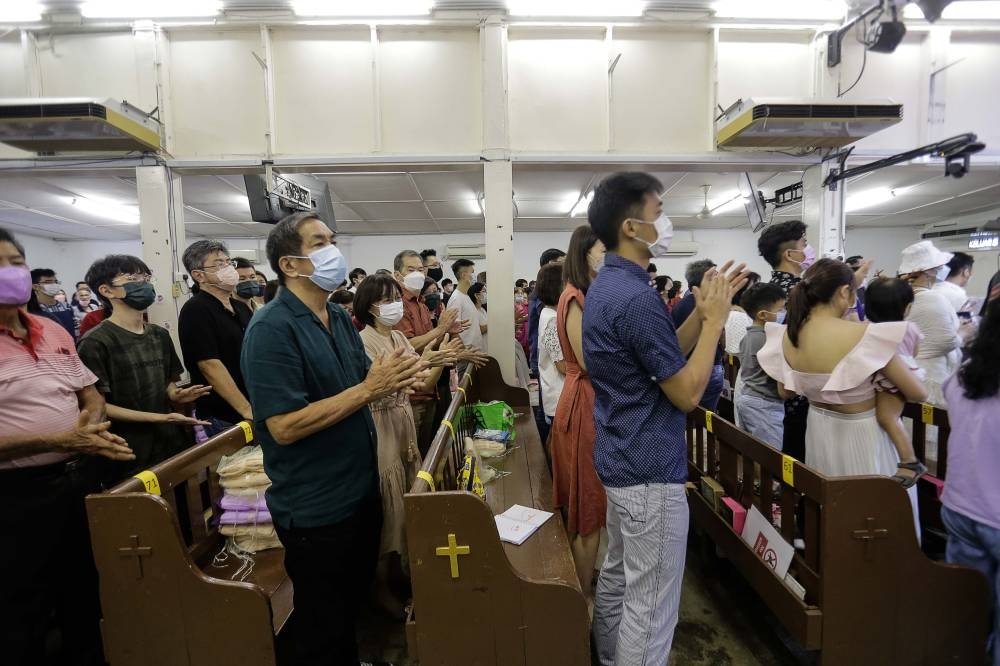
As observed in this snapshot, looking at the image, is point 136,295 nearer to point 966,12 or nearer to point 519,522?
point 519,522

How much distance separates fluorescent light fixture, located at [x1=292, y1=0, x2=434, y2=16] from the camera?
437cm

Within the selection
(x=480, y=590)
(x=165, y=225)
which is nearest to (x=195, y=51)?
(x=165, y=225)

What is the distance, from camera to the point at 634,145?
15.7 ft

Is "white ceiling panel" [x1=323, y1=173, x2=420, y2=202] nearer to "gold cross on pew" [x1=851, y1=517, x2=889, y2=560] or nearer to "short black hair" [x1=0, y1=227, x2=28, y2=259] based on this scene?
"short black hair" [x1=0, y1=227, x2=28, y2=259]

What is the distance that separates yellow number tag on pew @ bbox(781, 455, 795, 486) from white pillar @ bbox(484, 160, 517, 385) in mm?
3144

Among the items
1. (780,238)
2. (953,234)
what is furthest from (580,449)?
(953,234)

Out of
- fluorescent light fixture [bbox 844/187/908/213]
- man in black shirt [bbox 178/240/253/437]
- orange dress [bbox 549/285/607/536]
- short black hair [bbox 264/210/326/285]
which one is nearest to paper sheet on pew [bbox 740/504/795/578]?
orange dress [bbox 549/285/607/536]

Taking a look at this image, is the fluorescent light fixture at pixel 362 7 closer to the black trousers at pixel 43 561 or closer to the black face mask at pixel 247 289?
the black face mask at pixel 247 289

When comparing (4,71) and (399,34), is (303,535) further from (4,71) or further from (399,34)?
(4,71)

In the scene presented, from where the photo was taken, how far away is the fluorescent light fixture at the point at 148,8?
4293 mm

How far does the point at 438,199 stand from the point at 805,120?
510 centimetres

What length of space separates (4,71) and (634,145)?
6072mm

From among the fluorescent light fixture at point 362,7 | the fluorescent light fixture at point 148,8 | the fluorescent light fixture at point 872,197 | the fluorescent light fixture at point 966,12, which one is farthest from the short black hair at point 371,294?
the fluorescent light fixture at point 872,197

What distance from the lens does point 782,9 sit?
451cm
